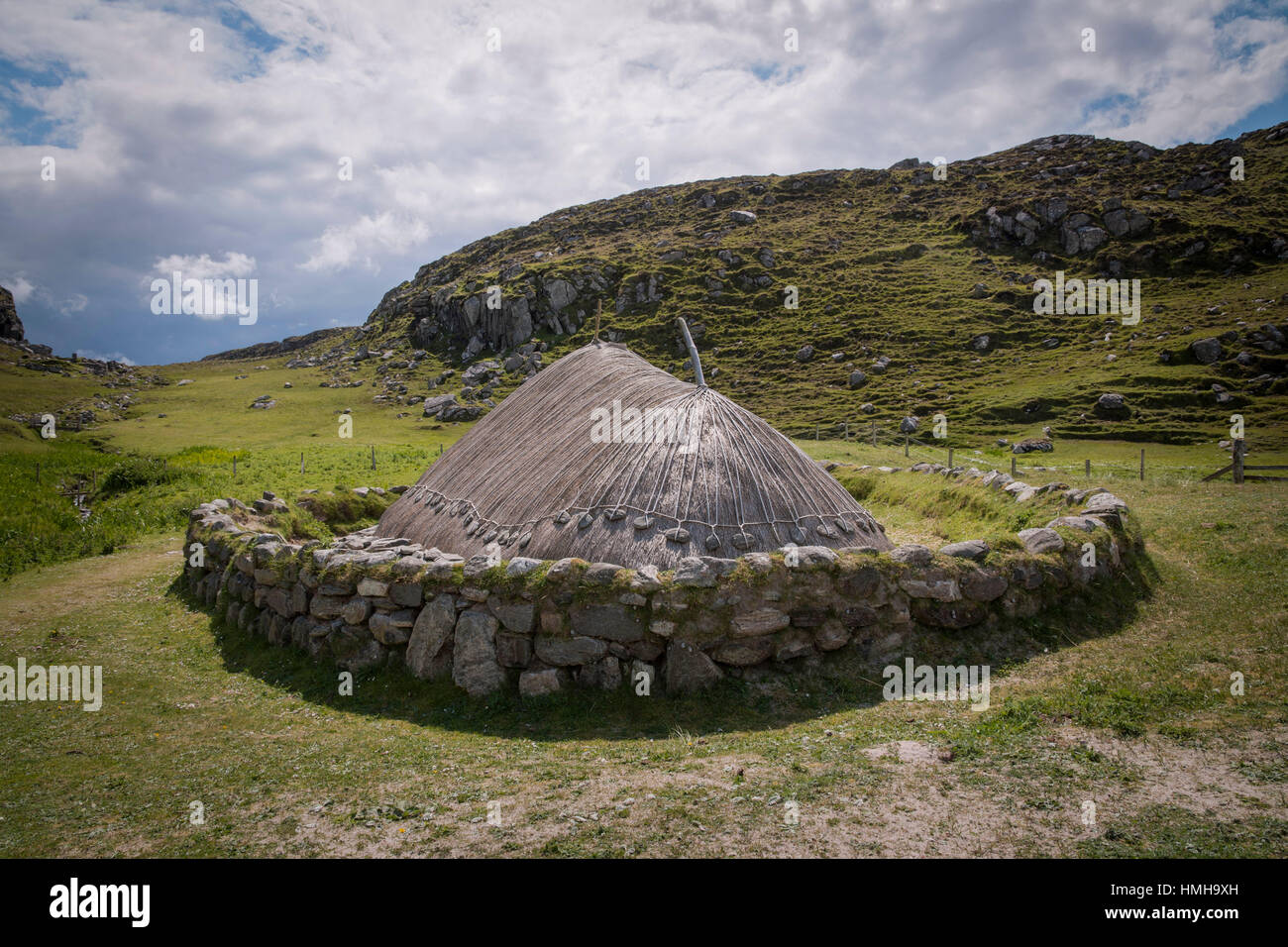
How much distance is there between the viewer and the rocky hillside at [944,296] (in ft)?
186

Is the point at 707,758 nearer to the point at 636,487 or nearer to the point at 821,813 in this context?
the point at 821,813

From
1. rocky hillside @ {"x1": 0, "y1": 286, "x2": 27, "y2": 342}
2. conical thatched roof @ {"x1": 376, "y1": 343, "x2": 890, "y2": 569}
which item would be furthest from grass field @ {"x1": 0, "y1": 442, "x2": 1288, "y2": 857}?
rocky hillside @ {"x1": 0, "y1": 286, "x2": 27, "y2": 342}

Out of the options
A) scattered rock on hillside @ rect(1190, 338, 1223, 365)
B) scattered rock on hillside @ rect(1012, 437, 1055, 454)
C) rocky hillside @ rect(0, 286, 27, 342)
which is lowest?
scattered rock on hillside @ rect(1012, 437, 1055, 454)

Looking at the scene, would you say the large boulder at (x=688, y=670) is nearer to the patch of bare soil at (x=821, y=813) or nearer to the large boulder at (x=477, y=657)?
the patch of bare soil at (x=821, y=813)

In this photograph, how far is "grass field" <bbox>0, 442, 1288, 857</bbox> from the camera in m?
5.56

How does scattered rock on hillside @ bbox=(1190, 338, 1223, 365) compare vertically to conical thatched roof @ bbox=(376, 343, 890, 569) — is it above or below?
above

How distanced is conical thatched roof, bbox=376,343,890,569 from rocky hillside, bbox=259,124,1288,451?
44.0 m

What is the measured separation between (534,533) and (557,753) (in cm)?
451

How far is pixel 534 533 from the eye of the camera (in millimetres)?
11586

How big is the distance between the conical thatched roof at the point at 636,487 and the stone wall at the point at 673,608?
148 centimetres

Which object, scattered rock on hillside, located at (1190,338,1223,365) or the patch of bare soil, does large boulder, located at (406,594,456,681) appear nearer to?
the patch of bare soil

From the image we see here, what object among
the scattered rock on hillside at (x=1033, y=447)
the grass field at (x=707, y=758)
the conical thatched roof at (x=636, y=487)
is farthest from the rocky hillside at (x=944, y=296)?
the grass field at (x=707, y=758)

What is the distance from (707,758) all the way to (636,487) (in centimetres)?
493

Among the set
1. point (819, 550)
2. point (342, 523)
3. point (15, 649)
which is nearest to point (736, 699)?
point (819, 550)
